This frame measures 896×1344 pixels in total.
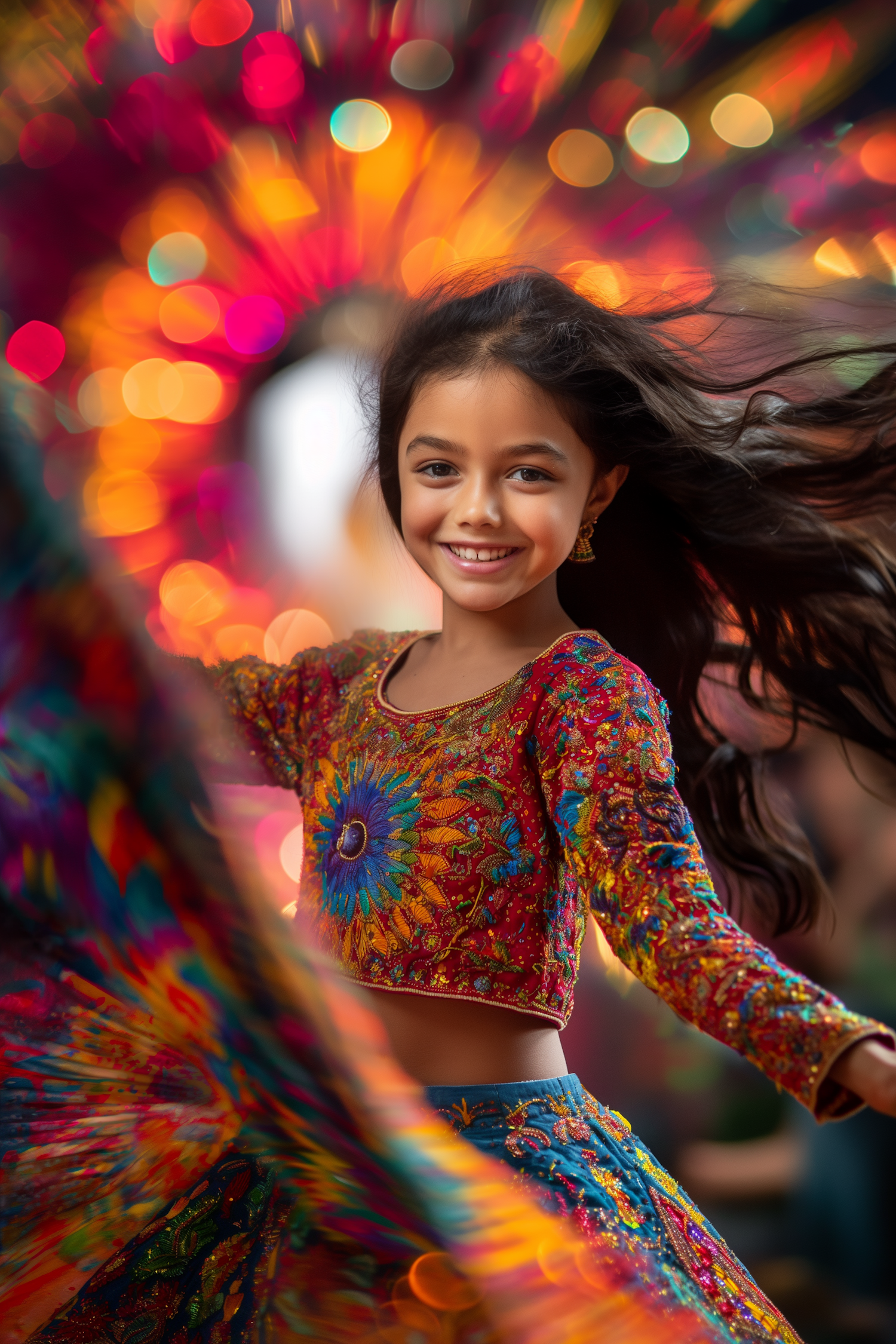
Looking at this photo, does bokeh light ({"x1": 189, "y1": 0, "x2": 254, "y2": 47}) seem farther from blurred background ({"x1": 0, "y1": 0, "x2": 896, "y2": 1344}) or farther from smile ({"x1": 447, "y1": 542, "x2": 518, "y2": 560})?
smile ({"x1": 447, "y1": 542, "x2": 518, "y2": 560})

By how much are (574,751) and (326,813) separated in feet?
0.68

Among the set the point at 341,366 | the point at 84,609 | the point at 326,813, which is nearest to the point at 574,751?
the point at 326,813

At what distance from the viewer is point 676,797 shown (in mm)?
684

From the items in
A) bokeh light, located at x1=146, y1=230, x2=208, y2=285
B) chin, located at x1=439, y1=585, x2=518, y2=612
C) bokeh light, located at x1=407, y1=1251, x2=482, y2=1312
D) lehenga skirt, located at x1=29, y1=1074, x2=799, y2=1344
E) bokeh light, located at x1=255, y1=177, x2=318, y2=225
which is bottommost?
lehenga skirt, located at x1=29, y1=1074, x2=799, y2=1344

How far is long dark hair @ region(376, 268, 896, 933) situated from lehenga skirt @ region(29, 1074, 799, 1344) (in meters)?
0.38

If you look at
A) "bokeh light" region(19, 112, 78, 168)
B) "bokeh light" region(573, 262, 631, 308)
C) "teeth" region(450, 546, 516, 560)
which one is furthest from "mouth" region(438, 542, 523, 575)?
"bokeh light" region(19, 112, 78, 168)

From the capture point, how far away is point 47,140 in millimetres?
1246

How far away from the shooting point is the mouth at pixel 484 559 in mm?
769

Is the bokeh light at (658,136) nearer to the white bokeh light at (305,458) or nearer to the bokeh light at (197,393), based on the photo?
the white bokeh light at (305,458)

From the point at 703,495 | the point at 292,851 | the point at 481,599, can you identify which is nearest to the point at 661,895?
the point at 481,599

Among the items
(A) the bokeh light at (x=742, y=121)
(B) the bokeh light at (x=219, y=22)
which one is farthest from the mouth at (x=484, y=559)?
(A) the bokeh light at (x=742, y=121)

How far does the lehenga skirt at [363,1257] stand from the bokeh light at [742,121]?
1.28 m

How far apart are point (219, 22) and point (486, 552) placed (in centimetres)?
92

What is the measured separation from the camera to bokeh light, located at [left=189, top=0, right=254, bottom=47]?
1323mm
